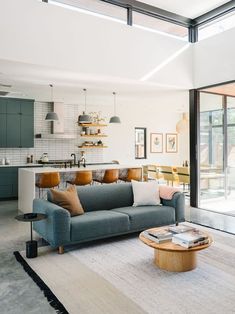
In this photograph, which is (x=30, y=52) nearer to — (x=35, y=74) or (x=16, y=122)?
(x=35, y=74)

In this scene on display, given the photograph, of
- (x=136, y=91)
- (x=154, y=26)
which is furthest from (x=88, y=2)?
(x=136, y=91)

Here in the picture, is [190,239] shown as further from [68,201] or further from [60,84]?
[60,84]

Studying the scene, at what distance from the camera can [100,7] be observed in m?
5.55

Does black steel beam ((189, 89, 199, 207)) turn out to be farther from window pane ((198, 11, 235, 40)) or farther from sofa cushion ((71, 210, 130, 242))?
sofa cushion ((71, 210, 130, 242))

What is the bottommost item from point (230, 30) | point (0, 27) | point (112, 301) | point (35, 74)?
point (112, 301)

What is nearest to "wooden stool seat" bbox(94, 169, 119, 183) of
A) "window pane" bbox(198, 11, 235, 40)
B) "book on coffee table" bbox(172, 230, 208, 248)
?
"book on coffee table" bbox(172, 230, 208, 248)

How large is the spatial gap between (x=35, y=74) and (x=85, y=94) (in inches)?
88.6

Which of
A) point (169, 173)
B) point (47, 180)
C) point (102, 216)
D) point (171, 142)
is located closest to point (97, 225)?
point (102, 216)

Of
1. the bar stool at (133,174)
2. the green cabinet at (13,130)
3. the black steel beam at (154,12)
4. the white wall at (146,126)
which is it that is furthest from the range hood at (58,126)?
the black steel beam at (154,12)

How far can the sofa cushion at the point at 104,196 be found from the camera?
15.2 ft

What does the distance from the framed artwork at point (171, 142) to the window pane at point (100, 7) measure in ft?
20.8

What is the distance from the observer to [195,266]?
331 cm

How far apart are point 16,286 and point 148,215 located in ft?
7.20

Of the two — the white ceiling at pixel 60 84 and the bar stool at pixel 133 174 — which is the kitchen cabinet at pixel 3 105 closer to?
the white ceiling at pixel 60 84
